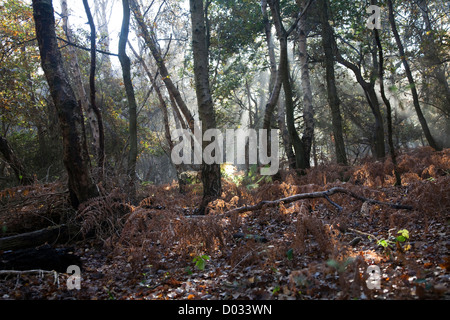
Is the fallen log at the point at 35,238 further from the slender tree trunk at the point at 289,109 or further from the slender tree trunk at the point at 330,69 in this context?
the slender tree trunk at the point at 330,69

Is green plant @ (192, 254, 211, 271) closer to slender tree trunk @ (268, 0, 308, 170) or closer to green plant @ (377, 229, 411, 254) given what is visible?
green plant @ (377, 229, 411, 254)

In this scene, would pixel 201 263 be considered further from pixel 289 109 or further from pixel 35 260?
pixel 289 109

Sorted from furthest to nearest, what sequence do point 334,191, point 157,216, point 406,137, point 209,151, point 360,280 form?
point 406,137
point 209,151
point 334,191
point 157,216
point 360,280

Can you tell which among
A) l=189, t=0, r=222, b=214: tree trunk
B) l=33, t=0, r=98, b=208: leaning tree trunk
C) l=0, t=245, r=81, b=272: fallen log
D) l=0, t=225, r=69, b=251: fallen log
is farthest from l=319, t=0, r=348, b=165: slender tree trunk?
l=0, t=245, r=81, b=272: fallen log

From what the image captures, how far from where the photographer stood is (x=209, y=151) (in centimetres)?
679

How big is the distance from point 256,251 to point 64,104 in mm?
3945

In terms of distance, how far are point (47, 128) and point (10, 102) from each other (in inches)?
74.2

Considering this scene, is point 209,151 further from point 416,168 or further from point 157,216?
point 416,168

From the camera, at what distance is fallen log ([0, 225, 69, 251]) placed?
4.69 metres

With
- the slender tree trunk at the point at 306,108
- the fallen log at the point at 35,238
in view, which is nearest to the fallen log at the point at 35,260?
the fallen log at the point at 35,238

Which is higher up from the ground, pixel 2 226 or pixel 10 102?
pixel 10 102

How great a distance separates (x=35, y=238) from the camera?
498cm

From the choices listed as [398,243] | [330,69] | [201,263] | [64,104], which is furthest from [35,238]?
[330,69]
